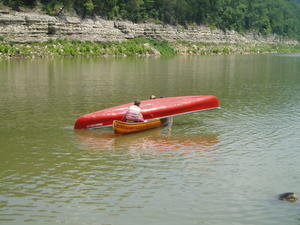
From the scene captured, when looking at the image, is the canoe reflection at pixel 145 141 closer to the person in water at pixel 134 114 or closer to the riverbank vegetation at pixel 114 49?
the person in water at pixel 134 114

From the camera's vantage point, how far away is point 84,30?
7200cm

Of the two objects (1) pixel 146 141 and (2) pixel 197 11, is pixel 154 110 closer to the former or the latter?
(1) pixel 146 141

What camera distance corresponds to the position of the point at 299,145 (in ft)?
54.9

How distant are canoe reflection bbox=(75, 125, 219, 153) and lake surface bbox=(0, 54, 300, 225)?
4 cm

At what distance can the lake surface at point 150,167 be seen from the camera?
1064cm

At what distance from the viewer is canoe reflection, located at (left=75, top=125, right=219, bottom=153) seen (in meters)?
16.3

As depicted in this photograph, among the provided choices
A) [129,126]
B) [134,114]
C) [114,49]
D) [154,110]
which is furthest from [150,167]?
[114,49]

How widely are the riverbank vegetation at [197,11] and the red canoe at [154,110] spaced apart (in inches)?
1982

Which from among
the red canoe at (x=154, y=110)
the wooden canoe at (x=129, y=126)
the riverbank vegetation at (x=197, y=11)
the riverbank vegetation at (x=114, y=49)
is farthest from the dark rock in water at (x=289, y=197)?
the riverbank vegetation at (x=197, y=11)

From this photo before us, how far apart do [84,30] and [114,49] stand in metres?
5.47

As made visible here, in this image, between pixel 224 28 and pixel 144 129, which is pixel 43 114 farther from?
pixel 224 28

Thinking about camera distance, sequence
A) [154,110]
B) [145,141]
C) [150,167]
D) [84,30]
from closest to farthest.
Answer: [150,167]
[145,141]
[154,110]
[84,30]

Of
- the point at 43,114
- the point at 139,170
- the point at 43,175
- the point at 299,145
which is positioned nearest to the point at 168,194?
the point at 139,170

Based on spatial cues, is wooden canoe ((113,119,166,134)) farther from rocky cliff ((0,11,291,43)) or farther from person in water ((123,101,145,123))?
rocky cliff ((0,11,291,43))
